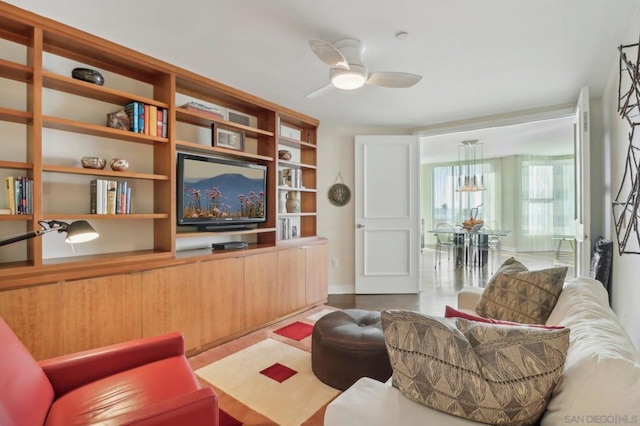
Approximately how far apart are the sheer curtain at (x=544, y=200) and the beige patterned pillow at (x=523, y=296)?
24.1 ft

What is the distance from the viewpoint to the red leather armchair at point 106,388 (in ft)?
3.50

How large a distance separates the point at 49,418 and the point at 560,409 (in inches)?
69.5

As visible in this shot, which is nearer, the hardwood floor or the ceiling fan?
the ceiling fan

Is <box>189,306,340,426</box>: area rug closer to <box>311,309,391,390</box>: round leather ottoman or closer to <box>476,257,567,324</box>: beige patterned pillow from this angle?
<box>311,309,391,390</box>: round leather ottoman

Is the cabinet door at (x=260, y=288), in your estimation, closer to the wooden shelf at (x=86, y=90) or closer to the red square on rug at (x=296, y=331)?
the red square on rug at (x=296, y=331)

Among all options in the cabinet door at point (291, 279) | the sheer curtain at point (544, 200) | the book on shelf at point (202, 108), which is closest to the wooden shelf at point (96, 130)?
the book on shelf at point (202, 108)

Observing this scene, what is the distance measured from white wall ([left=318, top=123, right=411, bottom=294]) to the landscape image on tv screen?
1.24m

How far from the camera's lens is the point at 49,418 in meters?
1.23

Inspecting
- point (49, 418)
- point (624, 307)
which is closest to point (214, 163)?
point (49, 418)

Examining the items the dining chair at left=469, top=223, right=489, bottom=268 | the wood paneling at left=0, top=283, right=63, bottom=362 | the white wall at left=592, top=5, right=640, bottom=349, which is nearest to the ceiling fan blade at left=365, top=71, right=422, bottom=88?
the white wall at left=592, top=5, right=640, bottom=349

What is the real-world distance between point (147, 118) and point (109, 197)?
688 mm

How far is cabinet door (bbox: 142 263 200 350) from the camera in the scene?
2.34 meters

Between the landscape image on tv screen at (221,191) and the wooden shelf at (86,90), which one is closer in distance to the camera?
the wooden shelf at (86,90)

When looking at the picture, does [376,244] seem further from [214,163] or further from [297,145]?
[214,163]
